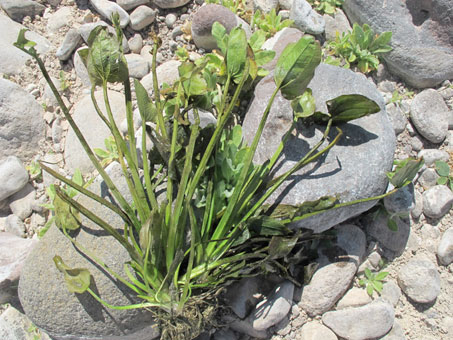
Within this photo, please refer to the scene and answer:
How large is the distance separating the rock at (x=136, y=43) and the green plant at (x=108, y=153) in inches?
27.5

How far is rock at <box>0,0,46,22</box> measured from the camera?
2.73m

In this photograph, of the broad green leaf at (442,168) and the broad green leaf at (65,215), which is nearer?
the broad green leaf at (65,215)

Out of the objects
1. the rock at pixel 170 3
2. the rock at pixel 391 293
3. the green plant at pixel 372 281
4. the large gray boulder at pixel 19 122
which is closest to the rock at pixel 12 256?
the large gray boulder at pixel 19 122

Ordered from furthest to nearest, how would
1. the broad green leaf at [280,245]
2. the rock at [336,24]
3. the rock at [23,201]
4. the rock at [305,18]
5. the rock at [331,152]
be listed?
the rock at [336,24]
the rock at [305,18]
the rock at [23,201]
the rock at [331,152]
the broad green leaf at [280,245]

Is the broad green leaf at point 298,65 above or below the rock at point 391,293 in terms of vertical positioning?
above

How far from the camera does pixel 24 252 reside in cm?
216

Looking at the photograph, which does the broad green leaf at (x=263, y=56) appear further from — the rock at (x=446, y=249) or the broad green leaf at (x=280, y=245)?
the rock at (x=446, y=249)

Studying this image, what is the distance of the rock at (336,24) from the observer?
274 centimetres

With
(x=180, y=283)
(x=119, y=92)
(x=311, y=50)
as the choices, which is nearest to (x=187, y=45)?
(x=119, y=92)

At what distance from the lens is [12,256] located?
2.15 m

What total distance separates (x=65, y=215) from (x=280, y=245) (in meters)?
0.96

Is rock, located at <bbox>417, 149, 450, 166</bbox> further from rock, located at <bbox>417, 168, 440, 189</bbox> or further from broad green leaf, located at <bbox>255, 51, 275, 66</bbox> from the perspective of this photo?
broad green leaf, located at <bbox>255, 51, 275, 66</bbox>

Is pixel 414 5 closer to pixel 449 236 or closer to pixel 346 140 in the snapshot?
pixel 346 140

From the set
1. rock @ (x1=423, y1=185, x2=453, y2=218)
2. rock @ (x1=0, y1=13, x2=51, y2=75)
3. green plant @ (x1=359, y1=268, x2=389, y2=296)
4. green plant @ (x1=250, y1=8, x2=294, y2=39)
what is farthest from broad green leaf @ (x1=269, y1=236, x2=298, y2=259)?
rock @ (x1=0, y1=13, x2=51, y2=75)
